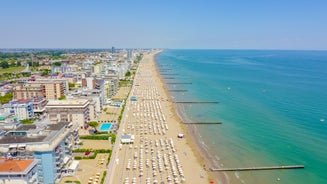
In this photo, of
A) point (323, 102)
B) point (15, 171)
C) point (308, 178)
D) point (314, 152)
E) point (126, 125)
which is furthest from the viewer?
point (323, 102)

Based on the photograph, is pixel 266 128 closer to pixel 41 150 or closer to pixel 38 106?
pixel 41 150

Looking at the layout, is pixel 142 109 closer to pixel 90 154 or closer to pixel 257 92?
pixel 90 154

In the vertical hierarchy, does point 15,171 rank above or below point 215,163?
above

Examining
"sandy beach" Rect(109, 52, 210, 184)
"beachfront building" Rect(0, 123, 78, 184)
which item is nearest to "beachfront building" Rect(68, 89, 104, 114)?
"sandy beach" Rect(109, 52, 210, 184)

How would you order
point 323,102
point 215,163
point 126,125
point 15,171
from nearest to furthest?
point 15,171 < point 215,163 < point 126,125 < point 323,102

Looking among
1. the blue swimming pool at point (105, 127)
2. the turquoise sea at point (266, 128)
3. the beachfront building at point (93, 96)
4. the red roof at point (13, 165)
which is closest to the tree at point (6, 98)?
the beachfront building at point (93, 96)

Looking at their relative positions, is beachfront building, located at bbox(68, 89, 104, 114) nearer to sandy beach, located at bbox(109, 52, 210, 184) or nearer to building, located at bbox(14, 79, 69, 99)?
sandy beach, located at bbox(109, 52, 210, 184)

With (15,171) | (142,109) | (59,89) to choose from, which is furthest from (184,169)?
(59,89)

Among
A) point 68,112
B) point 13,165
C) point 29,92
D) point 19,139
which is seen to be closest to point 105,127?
point 68,112
